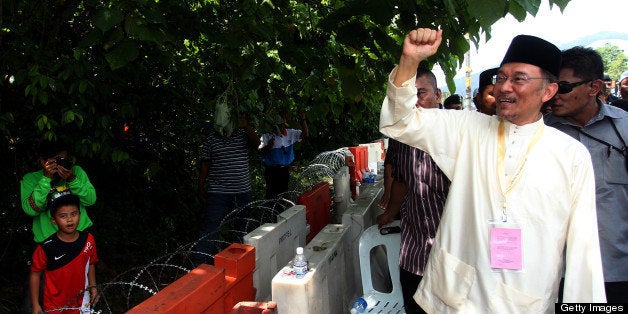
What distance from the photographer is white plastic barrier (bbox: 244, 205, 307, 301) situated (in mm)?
3336

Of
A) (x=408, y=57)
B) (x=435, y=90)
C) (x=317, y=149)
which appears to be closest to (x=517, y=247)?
(x=408, y=57)

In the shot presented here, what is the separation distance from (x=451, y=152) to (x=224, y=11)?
327cm

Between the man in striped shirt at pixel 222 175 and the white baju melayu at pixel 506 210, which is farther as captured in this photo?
the man in striped shirt at pixel 222 175

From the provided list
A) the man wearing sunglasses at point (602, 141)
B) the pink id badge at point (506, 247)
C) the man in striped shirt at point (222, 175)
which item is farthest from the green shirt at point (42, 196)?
the man wearing sunglasses at point (602, 141)

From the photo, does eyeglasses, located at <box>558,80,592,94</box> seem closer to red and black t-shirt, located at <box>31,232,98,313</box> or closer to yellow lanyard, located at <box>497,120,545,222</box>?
yellow lanyard, located at <box>497,120,545,222</box>

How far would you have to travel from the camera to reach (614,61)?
31.6 metres

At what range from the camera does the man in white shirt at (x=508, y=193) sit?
5.94ft

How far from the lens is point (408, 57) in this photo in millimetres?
1798

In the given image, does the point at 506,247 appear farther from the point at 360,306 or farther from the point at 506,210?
the point at 360,306

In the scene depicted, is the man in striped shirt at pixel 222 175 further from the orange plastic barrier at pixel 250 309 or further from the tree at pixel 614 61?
the tree at pixel 614 61

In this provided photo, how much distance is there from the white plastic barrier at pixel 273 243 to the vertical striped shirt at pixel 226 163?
1.09m

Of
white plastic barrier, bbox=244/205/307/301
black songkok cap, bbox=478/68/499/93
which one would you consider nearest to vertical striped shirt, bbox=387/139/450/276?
white plastic barrier, bbox=244/205/307/301

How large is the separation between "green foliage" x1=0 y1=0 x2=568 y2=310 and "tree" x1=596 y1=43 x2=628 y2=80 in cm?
2357

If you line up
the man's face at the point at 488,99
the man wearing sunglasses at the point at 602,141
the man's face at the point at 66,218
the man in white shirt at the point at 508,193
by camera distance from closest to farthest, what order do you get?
the man in white shirt at the point at 508,193 → the man wearing sunglasses at the point at 602,141 → the man's face at the point at 66,218 → the man's face at the point at 488,99
